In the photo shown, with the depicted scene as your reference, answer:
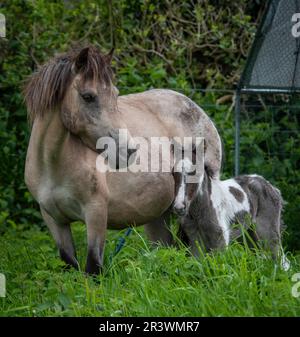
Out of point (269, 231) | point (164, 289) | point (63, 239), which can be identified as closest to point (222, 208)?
point (269, 231)

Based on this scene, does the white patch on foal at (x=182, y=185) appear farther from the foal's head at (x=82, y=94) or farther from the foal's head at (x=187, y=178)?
the foal's head at (x=82, y=94)

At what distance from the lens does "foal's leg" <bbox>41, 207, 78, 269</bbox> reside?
5.71m

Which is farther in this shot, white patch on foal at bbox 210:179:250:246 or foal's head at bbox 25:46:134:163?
white patch on foal at bbox 210:179:250:246

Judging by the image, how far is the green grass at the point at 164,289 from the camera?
4.28m

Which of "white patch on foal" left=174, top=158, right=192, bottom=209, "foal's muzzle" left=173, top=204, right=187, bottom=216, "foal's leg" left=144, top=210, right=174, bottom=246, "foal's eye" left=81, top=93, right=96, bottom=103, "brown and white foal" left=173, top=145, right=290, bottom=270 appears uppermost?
"foal's eye" left=81, top=93, right=96, bottom=103

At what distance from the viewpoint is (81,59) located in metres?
5.29

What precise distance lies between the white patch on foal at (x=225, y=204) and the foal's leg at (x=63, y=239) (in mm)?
1344

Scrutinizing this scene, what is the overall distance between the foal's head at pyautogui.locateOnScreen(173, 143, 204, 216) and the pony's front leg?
28.1 inches

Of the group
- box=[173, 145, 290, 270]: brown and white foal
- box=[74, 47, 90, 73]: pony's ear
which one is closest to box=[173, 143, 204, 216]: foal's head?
box=[173, 145, 290, 270]: brown and white foal

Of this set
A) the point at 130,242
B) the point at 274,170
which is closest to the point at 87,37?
the point at 274,170

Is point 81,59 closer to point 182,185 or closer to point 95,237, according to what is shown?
point 95,237

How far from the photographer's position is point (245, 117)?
397 inches

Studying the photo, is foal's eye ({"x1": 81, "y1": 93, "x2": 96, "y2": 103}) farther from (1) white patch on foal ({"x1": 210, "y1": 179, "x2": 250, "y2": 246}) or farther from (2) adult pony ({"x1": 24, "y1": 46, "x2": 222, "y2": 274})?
(1) white patch on foal ({"x1": 210, "y1": 179, "x2": 250, "y2": 246})

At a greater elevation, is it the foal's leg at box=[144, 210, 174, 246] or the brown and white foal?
the brown and white foal
